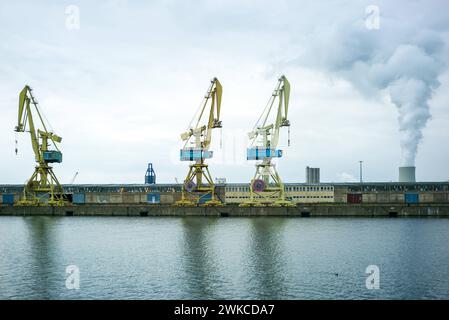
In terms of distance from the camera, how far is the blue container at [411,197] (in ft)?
247

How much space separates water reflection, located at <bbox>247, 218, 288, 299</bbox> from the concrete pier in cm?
2587

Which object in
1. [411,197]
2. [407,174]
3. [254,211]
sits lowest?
[254,211]

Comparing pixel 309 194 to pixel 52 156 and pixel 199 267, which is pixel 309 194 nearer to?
pixel 52 156

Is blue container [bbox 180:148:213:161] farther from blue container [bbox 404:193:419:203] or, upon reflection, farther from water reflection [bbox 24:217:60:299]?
blue container [bbox 404:193:419:203]

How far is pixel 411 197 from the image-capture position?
75312 millimetres

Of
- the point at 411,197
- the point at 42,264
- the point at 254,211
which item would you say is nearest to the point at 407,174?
the point at 411,197

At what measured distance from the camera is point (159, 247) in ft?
111

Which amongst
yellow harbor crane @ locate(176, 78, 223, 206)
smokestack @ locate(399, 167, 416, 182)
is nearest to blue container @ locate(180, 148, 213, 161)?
yellow harbor crane @ locate(176, 78, 223, 206)

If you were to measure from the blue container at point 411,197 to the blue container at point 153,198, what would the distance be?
1706 inches

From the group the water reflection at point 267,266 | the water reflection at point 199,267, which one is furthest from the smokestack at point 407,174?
the water reflection at point 199,267

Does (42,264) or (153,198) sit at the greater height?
(153,198)

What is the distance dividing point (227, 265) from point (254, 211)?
41112mm

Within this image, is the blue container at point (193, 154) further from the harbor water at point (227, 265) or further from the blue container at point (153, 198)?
the harbor water at point (227, 265)
